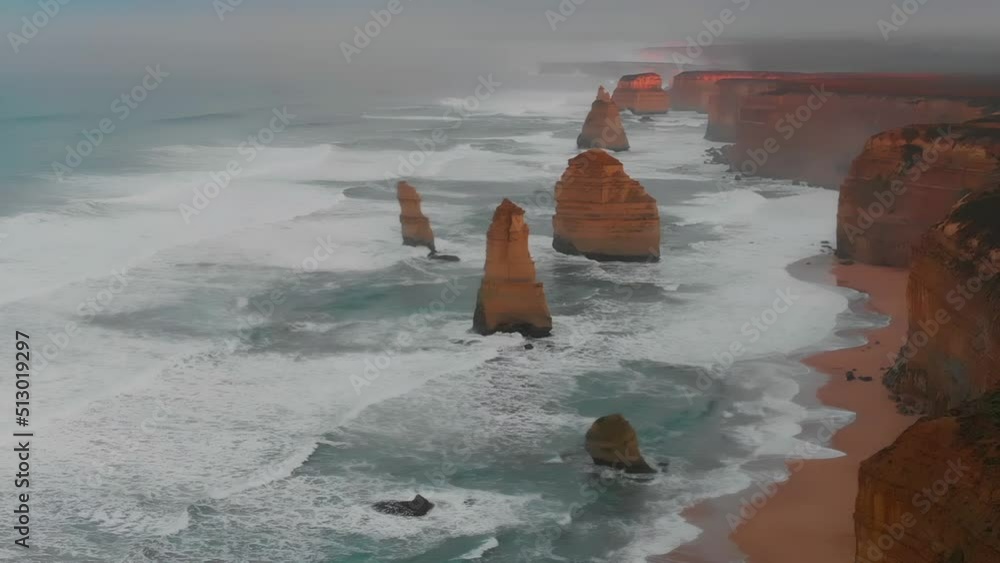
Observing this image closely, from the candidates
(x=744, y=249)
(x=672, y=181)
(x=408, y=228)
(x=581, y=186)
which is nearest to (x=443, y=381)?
(x=581, y=186)

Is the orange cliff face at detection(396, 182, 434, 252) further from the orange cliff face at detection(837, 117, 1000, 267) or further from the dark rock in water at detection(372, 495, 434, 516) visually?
the dark rock in water at detection(372, 495, 434, 516)

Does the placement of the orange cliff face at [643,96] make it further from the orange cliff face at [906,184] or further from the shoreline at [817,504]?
the shoreline at [817,504]

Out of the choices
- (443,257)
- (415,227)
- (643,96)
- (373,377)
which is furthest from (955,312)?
(643,96)

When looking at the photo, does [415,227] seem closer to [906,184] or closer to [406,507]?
[906,184]

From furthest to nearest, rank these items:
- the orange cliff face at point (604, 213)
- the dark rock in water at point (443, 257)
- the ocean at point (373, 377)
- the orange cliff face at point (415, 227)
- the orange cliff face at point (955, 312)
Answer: the orange cliff face at point (415, 227)
the dark rock in water at point (443, 257)
the orange cliff face at point (604, 213)
the orange cliff face at point (955, 312)
the ocean at point (373, 377)

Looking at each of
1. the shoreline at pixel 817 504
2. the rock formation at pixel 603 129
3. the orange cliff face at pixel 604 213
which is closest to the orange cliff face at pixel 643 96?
the rock formation at pixel 603 129

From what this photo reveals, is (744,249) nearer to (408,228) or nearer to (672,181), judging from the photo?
(408,228)

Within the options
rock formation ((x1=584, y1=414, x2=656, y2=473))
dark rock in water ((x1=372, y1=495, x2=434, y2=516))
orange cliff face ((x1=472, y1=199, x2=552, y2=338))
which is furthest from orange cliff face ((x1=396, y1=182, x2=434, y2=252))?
dark rock in water ((x1=372, y1=495, x2=434, y2=516))
